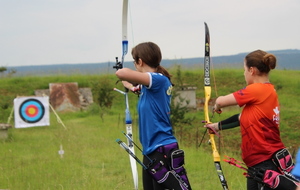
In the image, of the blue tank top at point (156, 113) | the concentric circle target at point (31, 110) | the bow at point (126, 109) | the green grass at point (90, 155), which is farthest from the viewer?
the concentric circle target at point (31, 110)

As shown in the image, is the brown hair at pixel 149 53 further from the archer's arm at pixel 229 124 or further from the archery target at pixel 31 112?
the archery target at pixel 31 112

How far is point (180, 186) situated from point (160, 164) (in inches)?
7.0

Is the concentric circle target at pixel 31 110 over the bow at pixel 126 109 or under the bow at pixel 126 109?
under

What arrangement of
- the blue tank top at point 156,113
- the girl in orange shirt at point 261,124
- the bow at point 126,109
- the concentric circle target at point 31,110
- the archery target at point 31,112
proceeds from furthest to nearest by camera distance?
the concentric circle target at point 31,110
the archery target at point 31,112
the bow at point 126,109
the blue tank top at point 156,113
the girl in orange shirt at point 261,124

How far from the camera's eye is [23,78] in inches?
769

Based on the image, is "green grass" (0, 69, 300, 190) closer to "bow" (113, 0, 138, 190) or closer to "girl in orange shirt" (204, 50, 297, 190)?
"bow" (113, 0, 138, 190)

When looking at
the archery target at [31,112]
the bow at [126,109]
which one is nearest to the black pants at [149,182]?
the bow at [126,109]

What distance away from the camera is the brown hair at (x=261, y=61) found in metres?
2.78

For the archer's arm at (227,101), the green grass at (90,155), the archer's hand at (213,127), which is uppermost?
the archer's arm at (227,101)

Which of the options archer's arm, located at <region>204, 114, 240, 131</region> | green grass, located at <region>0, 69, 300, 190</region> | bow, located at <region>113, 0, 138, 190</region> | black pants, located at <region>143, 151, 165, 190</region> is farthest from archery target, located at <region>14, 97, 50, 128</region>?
archer's arm, located at <region>204, 114, 240, 131</region>

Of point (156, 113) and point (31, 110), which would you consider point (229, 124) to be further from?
point (31, 110)

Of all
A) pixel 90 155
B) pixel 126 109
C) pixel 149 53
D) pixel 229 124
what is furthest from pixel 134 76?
pixel 90 155

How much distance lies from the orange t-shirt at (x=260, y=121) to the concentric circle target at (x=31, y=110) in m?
7.98

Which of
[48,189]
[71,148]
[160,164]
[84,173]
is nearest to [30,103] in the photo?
[71,148]
